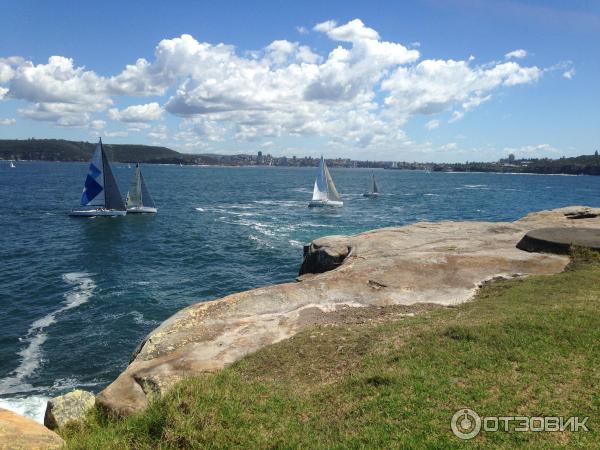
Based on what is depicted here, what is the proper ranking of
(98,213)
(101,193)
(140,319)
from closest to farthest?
(140,319), (98,213), (101,193)

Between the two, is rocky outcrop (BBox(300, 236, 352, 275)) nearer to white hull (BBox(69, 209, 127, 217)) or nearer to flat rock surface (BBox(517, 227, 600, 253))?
flat rock surface (BBox(517, 227, 600, 253))

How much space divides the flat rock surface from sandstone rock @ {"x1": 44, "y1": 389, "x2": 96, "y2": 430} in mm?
20519

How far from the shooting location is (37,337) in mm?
23797

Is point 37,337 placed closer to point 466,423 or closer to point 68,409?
point 68,409

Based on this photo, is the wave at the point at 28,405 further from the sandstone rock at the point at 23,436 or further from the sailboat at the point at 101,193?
the sailboat at the point at 101,193

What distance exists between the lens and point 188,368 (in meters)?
12.3

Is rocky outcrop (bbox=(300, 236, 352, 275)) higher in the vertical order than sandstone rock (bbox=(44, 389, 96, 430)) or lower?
higher

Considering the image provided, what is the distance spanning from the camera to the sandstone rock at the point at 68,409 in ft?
36.8

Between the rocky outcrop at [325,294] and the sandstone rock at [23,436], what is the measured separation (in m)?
1.59

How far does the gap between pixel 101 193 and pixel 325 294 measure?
54.7 meters

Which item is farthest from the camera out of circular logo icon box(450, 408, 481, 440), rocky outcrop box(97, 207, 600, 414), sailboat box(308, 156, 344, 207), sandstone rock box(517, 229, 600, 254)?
sailboat box(308, 156, 344, 207)

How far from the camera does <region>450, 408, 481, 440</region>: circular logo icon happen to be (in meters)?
8.45

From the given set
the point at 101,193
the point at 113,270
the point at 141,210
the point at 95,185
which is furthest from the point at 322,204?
the point at 113,270

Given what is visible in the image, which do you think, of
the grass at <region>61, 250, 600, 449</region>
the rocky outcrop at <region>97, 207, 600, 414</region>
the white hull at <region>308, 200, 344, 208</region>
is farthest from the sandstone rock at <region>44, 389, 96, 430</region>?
the white hull at <region>308, 200, 344, 208</region>
